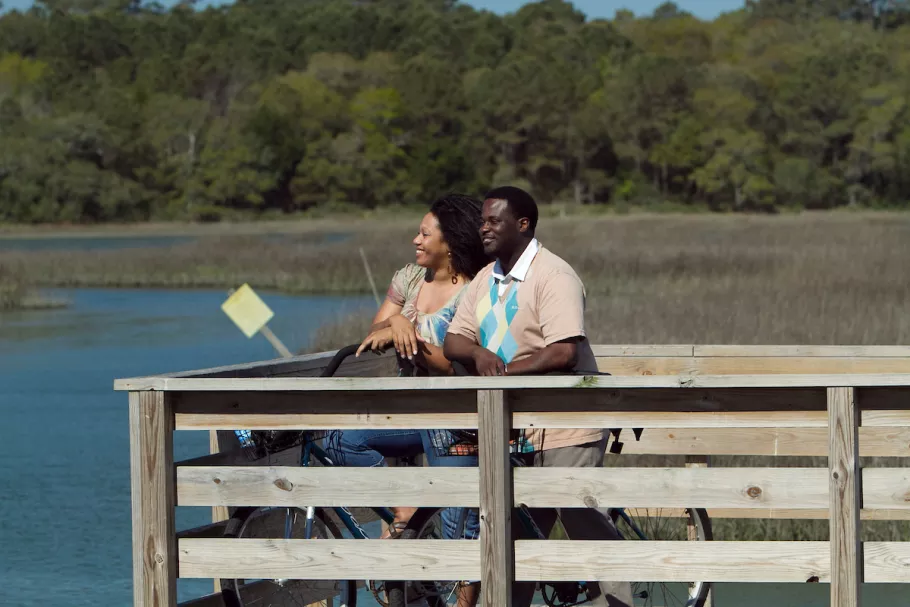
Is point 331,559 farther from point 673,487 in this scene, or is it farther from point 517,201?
point 517,201

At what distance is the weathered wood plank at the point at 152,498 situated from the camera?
4.59m

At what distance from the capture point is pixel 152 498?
15.1ft

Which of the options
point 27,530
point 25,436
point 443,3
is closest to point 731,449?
point 27,530

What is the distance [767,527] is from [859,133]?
315 feet

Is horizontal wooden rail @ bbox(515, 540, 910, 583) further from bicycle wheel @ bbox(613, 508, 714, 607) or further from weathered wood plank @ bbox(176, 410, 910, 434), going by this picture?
bicycle wheel @ bbox(613, 508, 714, 607)

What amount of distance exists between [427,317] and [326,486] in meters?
0.93

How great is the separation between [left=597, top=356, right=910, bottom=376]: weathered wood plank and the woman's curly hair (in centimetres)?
126

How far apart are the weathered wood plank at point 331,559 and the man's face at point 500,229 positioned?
901 mm

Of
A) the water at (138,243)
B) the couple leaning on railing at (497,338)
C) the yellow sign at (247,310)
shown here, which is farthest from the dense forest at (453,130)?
the couple leaning on railing at (497,338)

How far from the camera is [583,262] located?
95.5 ft

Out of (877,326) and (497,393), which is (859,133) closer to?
(877,326)

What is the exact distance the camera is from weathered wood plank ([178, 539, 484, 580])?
4.57 m

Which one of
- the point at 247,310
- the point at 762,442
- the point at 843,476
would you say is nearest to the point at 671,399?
the point at 843,476

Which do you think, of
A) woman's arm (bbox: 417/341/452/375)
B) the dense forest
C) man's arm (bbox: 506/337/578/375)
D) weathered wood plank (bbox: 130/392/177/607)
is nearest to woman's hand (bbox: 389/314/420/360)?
woman's arm (bbox: 417/341/452/375)
